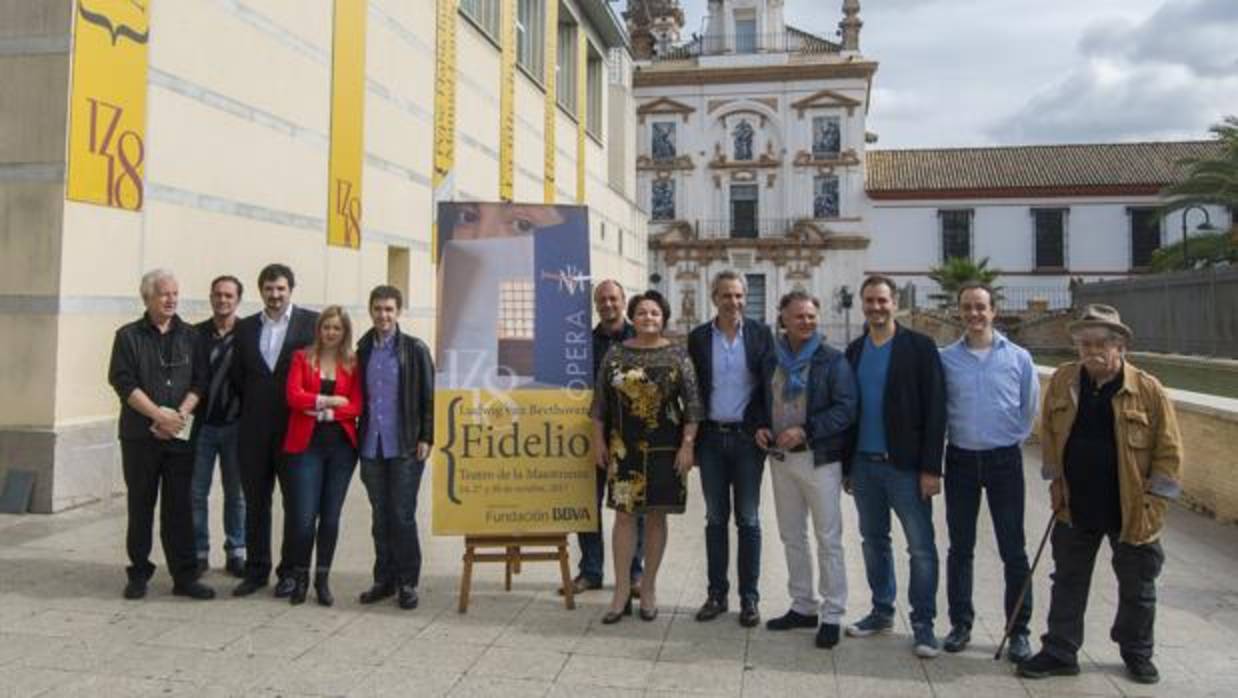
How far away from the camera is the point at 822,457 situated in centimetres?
483

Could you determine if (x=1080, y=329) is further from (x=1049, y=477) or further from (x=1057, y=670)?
(x=1057, y=670)

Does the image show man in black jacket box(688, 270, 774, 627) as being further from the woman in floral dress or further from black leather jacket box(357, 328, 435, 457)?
black leather jacket box(357, 328, 435, 457)

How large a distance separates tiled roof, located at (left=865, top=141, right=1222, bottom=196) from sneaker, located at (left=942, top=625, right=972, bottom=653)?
4374 cm

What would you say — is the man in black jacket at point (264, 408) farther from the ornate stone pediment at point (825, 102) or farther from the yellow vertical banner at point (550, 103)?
the ornate stone pediment at point (825, 102)

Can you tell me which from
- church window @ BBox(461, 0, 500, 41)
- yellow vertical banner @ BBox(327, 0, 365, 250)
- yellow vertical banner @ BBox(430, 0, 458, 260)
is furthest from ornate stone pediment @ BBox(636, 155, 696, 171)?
yellow vertical banner @ BBox(327, 0, 365, 250)

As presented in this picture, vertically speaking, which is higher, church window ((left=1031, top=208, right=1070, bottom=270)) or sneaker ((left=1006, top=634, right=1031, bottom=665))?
church window ((left=1031, top=208, right=1070, bottom=270))

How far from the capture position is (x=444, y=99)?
1538 centimetres

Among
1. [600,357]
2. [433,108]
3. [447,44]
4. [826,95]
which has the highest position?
[826,95]

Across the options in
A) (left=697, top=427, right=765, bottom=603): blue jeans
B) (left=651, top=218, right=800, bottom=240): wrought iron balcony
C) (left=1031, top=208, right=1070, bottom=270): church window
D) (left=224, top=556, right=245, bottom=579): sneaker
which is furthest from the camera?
(left=651, top=218, right=800, bottom=240): wrought iron balcony

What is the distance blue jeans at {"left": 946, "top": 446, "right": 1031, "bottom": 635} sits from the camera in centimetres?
462

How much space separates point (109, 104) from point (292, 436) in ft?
14.7

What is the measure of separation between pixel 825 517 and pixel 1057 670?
128 cm

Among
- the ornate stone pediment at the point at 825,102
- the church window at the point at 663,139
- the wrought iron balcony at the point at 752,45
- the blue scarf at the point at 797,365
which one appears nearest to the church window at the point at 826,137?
the ornate stone pediment at the point at 825,102

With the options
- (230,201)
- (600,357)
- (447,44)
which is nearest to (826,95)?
(447,44)
